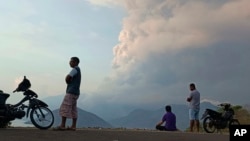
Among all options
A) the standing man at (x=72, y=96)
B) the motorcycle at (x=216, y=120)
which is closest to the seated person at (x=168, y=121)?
the motorcycle at (x=216, y=120)

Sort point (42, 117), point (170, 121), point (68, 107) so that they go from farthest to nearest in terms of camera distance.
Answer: point (170, 121), point (42, 117), point (68, 107)

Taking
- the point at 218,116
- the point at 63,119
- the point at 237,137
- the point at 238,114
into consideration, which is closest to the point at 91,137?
the point at 63,119

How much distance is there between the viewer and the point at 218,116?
1947 centimetres

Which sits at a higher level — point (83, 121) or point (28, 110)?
point (83, 121)

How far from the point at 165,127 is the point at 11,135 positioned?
825 centimetres

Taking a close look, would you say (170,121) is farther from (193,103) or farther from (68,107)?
(68,107)

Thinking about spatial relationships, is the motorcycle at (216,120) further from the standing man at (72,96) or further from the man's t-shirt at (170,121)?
the standing man at (72,96)

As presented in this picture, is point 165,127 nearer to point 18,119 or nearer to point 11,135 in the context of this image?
point 18,119

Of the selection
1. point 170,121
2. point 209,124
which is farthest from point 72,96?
point 209,124

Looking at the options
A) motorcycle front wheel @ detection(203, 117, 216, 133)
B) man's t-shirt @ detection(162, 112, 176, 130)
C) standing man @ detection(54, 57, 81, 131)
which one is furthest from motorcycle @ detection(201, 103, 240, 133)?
standing man @ detection(54, 57, 81, 131)

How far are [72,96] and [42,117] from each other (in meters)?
1.10

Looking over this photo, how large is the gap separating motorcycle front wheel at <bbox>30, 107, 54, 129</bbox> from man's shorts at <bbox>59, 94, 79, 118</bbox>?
26.0 inches

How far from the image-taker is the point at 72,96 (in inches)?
534

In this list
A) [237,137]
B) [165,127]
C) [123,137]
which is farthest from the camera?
[165,127]
